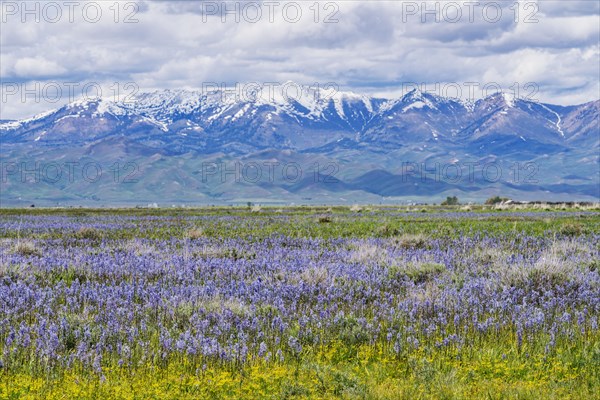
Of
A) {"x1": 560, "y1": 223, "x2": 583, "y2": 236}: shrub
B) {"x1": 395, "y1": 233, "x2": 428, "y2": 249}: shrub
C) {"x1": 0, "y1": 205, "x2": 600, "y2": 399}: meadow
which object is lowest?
{"x1": 560, "y1": 223, "x2": 583, "y2": 236}: shrub

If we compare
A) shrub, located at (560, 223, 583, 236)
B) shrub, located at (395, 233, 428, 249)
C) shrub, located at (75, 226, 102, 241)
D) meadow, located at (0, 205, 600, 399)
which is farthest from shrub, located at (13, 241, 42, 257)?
shrub, located at (560, 223, 583, 236)

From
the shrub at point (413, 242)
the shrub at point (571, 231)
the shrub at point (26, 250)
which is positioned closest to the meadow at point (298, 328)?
the shrub at point (26, 250)

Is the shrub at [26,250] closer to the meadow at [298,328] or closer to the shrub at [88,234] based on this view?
the meadow at [298,328]

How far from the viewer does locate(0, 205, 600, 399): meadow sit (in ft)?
28.9

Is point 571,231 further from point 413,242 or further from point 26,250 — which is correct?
point 26,250

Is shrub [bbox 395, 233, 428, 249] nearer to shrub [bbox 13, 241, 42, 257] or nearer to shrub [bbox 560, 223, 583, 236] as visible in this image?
shrub [bbox 560, 223, 583, 236]

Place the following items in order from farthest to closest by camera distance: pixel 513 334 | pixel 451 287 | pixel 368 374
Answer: pixel 451 287 < pixel 513 334 < pixel 368 374

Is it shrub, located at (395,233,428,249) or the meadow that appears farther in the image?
shrub, located at (395,233,428,249)

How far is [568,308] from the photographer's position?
13.3 metres

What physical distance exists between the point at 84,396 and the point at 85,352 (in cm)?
173

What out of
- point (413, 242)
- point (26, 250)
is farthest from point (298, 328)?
point (413, 242)

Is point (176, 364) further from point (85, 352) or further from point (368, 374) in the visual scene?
point (368, 374)

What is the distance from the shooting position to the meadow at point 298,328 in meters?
8.80

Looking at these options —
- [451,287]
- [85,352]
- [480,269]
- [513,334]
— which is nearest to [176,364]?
[85,352]
